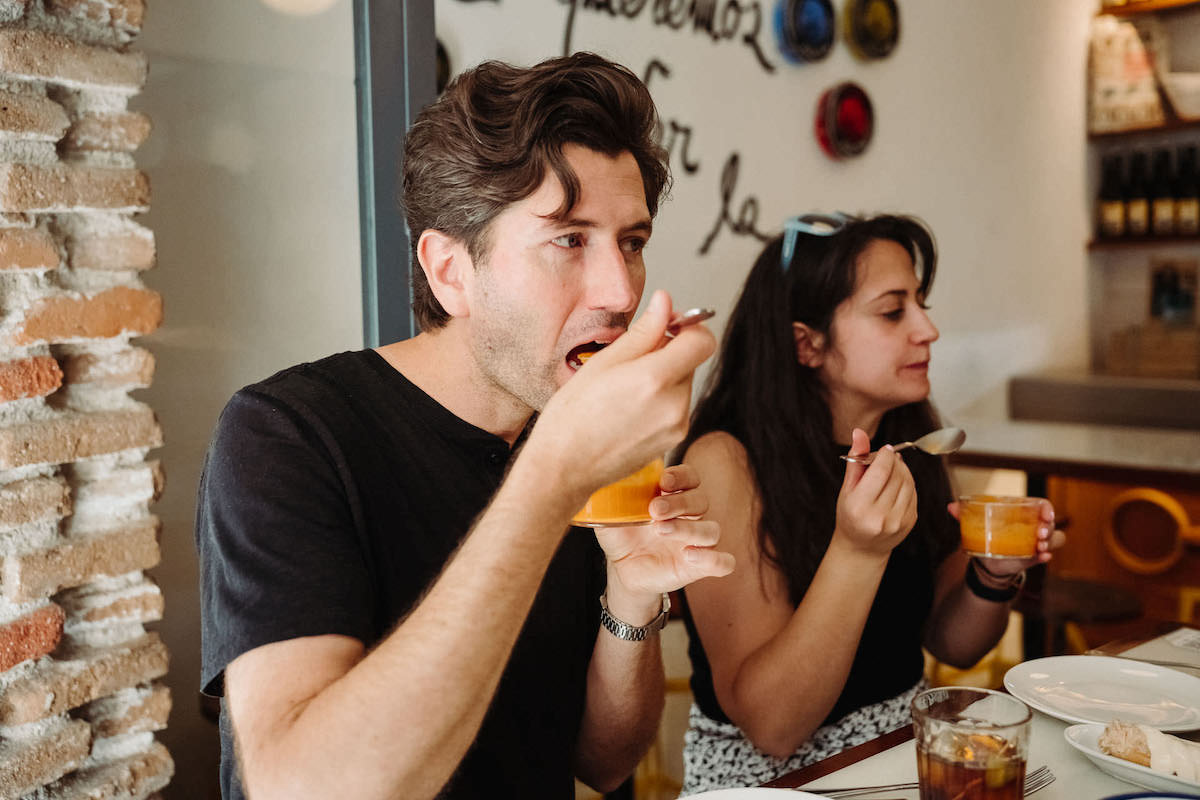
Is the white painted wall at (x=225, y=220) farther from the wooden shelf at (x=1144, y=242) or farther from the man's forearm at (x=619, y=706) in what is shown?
the wooden shelf at (x=1144, y=242)

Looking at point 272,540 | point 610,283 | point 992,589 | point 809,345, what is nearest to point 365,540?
point 272,540

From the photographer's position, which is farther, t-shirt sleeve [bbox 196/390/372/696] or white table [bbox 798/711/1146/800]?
white table [bbox 798/711/1146/800]

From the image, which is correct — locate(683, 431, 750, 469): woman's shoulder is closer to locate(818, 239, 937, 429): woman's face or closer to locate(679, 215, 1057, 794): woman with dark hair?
locate(679, 215, 1057, 794): woman with dark hair

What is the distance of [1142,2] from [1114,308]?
4.77ft

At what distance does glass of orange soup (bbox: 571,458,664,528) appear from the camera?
3.80 ft

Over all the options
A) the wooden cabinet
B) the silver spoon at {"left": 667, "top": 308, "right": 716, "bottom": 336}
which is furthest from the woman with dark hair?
the wooden cabinet

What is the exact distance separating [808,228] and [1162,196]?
3560mm

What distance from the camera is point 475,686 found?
94cm

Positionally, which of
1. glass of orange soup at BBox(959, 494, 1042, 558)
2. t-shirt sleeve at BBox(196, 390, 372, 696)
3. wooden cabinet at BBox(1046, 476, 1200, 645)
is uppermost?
t-shirt sleeve at BBox(196, 390, 372, 696)

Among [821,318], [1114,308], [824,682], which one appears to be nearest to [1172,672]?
[824,682]

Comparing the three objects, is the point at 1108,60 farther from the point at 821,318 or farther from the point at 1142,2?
the point at 821,318

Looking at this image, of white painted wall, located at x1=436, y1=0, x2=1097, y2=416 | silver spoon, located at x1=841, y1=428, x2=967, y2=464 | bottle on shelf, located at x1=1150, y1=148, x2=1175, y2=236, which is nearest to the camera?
silver spoon, located at x1=841, y1=428, x2=967, y2=464

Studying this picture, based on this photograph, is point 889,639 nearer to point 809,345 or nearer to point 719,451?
point 719,451

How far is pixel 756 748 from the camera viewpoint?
1783 millimetres
